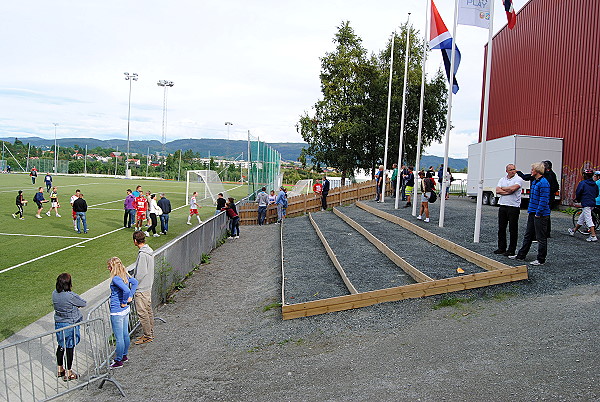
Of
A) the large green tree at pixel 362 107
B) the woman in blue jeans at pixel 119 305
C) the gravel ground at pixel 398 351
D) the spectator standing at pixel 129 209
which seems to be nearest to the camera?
the gravel ground at pixel 398 351

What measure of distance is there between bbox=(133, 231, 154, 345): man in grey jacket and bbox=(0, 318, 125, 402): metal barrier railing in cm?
75

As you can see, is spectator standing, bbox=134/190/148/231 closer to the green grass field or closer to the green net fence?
the green grass field

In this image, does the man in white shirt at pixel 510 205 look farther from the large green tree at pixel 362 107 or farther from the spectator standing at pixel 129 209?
the large green tree at pixel 362 107

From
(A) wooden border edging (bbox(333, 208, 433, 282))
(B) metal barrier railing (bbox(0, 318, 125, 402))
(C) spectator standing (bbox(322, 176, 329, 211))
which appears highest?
(C) spectator standing (bbox(322, 176, 329, 211))

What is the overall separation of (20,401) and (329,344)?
4.23 meters

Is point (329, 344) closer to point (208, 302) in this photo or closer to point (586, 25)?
point (208, 302)

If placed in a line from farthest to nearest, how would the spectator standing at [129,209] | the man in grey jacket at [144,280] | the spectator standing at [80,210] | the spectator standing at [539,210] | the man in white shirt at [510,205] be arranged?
1. the spectator standing at [129,209]
2. the spectator standing at [80,210]
3. the man in white shirt at [510,205]
4. the spectator standing at [539,210]
5. the man in grey jacket at [144,280]

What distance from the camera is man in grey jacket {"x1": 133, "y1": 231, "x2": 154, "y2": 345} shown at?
820 cm

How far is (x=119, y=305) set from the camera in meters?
7.45

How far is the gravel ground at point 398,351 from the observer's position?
565 cm

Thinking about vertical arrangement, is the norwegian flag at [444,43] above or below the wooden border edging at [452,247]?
above

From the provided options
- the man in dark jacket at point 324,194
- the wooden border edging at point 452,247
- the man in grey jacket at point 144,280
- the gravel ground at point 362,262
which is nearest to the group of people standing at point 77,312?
the man in grey jacket at point 144,280

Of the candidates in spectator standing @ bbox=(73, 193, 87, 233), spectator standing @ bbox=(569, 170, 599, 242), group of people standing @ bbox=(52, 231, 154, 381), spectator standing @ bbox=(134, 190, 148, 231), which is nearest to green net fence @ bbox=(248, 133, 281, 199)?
spectator standing @ bbox=(134, 190, 148, 231)

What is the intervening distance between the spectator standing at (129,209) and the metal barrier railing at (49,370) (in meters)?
14.8
